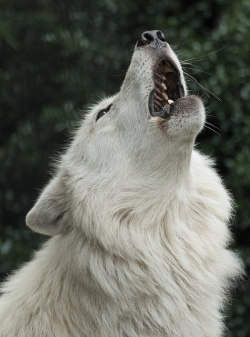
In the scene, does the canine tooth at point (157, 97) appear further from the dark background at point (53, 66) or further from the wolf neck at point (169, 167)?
the dark background at point (53, 66)

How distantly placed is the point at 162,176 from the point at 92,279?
2.22 feet

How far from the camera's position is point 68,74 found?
7.01 m

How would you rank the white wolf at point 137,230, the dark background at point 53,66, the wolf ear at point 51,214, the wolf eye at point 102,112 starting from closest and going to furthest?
the white wolf at point 137,230
the wolf ear at point 51,214
the wolf eye at point 102,112
the dark background at point 53,66

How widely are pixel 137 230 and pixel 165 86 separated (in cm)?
87

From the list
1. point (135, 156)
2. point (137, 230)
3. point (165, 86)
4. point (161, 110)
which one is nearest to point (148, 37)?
point (165, 86)

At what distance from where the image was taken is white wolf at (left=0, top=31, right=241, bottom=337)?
11.5 ft

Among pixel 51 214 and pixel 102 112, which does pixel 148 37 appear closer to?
→ pixel 102 112

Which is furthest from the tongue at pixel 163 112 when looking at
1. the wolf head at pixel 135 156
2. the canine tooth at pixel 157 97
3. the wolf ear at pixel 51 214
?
the wolf ear at pixel 51 214

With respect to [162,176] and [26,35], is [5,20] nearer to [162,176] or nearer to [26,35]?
[26,35]

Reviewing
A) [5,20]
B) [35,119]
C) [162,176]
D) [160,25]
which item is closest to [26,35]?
[5,20]

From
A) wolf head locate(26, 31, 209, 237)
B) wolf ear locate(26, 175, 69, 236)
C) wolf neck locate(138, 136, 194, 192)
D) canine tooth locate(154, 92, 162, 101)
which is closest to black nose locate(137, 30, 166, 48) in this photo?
wolf head locate(26, 31, 209, 237)

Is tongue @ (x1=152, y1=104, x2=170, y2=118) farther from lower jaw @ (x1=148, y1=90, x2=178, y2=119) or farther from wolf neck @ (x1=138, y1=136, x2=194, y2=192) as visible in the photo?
wolf neck @ (x1=138, y1=136, x2=194, y2=192)

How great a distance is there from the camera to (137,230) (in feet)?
11.8

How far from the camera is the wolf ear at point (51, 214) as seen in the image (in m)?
3.86
